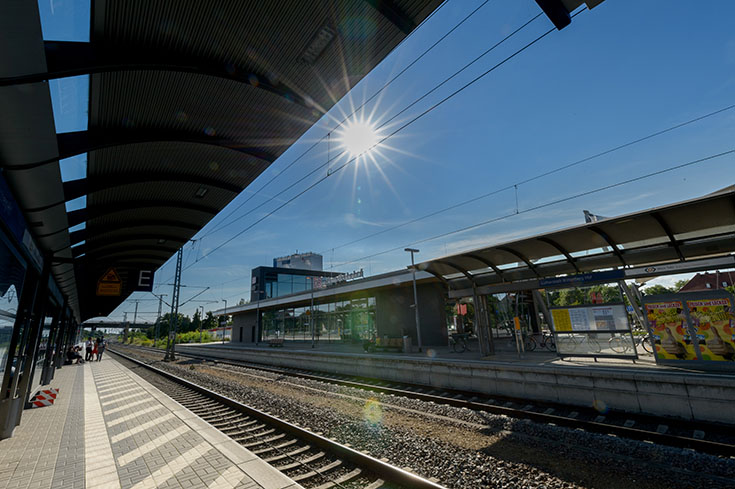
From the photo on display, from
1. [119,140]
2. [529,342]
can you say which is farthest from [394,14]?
[529,342]

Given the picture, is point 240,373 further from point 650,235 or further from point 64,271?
point 650,235

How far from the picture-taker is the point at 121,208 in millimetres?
7734

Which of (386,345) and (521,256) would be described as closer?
(521,256)

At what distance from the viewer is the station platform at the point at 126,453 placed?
459 cm

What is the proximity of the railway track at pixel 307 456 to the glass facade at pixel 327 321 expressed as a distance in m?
21.4

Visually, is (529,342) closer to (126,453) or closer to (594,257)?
(594,257)

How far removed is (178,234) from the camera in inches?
442

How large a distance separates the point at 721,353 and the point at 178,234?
16800 millimetres

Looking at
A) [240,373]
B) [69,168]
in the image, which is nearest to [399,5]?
[69,168]

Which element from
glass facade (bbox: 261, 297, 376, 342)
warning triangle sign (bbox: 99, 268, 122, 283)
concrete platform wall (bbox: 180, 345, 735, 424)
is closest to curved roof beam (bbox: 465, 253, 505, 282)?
concrete platform wall (bbox: 180, 345, 735, 424)

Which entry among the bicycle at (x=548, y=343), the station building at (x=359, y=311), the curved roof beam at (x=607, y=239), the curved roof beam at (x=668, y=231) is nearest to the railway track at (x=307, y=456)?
the curved roof beam at (x=607, y=239)

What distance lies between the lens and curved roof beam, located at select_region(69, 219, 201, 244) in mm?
8453

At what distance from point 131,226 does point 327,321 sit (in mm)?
27397

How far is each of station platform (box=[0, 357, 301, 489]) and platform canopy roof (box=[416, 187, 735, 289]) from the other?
9928mm
